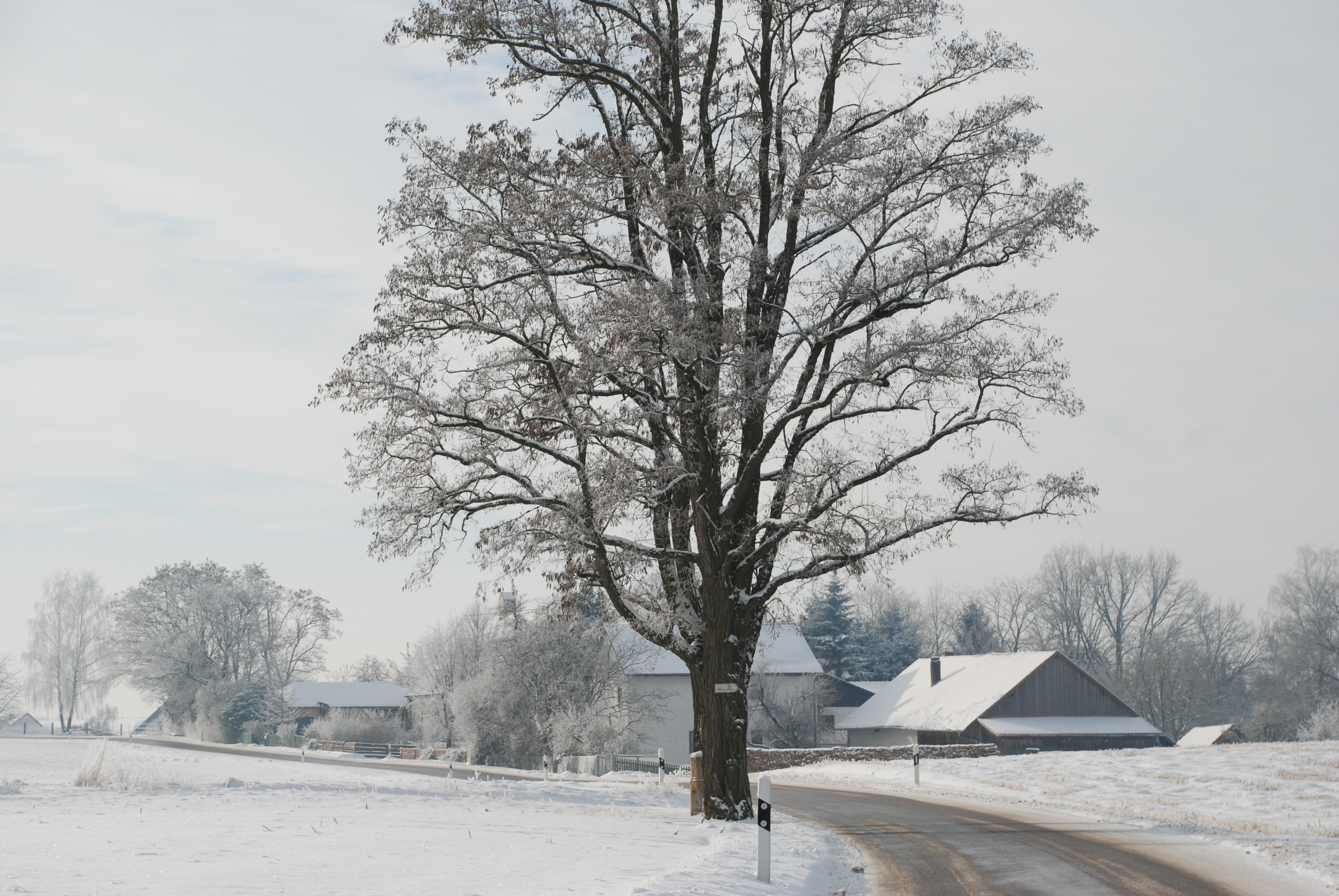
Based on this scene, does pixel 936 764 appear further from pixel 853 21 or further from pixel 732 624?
pixel 853 21

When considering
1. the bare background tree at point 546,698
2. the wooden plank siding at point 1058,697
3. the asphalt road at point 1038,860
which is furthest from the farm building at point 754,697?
the asphalt road at point 1038,860

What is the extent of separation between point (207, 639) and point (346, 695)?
14.6 meters

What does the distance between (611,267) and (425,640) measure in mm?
63340

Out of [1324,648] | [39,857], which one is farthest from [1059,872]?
[1324,648]

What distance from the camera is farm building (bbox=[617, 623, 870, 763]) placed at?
186 ft

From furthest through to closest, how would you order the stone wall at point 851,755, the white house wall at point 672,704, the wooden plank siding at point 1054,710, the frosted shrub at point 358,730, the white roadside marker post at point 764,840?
the frosted shrub at point 358,730 → the white house wall at point 672,704 → the wooden plank siding at point 1054,710 → the stone wall at point 851,755 → the white roadside marker post at point 764,840

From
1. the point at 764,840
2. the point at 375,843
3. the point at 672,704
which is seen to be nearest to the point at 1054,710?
the point at 672,704

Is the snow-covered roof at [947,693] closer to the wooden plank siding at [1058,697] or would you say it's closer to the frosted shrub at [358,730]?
the wooden plank siding at [1058,697]

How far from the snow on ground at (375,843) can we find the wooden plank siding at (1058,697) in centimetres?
3572

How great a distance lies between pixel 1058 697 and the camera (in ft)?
177

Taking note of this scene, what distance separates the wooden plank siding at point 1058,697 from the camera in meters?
52.6

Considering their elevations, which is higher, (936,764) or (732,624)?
(732,624)

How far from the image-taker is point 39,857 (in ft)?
31.7

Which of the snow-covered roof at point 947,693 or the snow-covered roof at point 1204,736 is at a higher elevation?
the snow-covered roof at point 947,693
